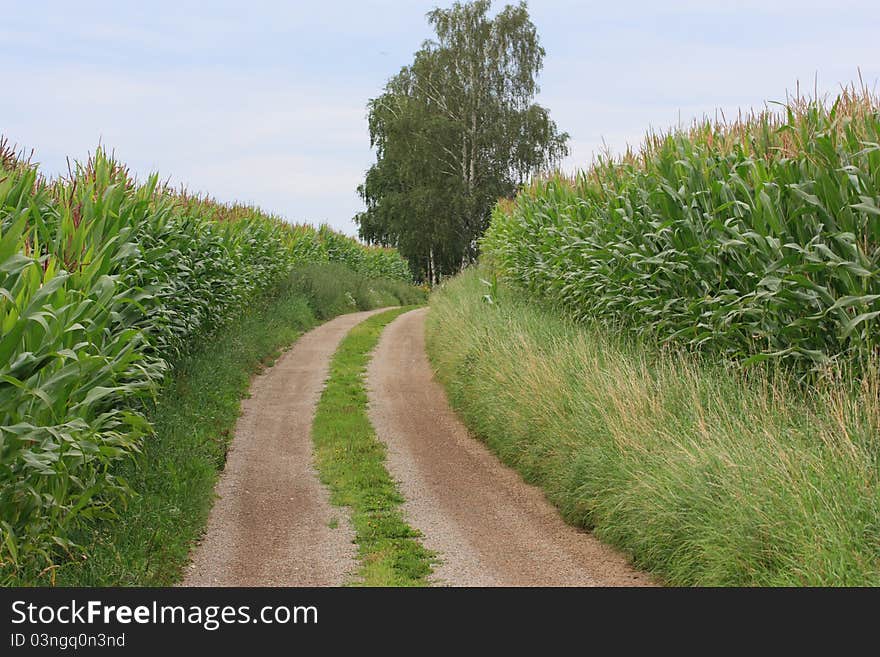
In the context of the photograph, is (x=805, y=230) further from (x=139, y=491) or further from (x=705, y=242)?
(x=139, y=491)

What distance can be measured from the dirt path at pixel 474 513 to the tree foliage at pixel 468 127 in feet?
87.4

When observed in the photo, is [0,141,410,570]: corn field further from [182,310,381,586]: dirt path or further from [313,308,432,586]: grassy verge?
[313,308,432,586]: grassy verge

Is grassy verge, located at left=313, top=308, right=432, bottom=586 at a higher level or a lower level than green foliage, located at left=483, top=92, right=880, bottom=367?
lower

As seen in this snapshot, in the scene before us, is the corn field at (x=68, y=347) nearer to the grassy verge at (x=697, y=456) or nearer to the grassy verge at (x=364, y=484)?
the grassy verge at (x=364, y=484)

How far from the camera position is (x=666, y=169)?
970 cm

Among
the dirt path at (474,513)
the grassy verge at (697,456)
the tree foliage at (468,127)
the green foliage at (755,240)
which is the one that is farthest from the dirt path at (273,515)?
the tree foliage at (468,127)

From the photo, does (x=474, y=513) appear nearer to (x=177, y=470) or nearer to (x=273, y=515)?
(x=273, y=515)

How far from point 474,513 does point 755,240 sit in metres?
3.60

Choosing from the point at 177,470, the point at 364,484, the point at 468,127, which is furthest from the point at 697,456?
the point at 468,127

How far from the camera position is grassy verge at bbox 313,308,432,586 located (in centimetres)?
662

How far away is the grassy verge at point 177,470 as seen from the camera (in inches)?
239

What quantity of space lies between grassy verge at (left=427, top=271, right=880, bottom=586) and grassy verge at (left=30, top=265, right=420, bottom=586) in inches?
132

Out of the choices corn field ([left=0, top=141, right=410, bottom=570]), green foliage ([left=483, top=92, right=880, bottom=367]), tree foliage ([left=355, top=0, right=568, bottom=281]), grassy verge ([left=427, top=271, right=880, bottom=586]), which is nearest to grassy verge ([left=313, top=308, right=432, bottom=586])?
→ grassy verge ([left=427, top=271, right=880, bottom=586])
